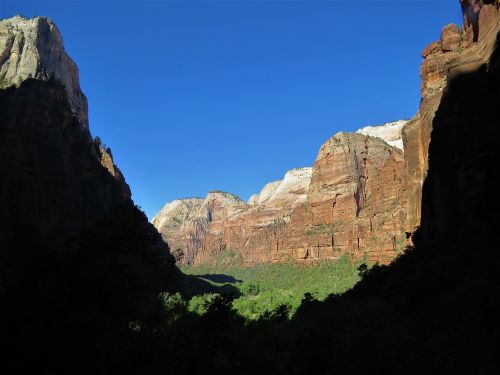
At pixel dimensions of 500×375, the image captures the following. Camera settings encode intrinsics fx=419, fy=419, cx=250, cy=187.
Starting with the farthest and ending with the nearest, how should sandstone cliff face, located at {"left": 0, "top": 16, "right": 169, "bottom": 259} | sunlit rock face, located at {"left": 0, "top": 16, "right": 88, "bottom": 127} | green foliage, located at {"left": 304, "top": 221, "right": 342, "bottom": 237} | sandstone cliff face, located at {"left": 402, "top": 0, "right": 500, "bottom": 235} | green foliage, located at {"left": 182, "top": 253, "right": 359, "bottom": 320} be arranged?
green foliage, located at {"left": 304, "top": 221, "right": 342, "bottom": 237} < sunlit rock face, located at {"left": 0, "top": 16, "right": 88, "bottom": 127} < green foliage, located at {"left": 182, "top": 253, "right": 359, "bottom": 320} < sandstone cliff face, located at {"left": 0, "top": 16, "right": 169, "bottom": 259} < sandstone cliff face, located at {"left": 402, "top": 0, "right": 500, "bottom": 235}

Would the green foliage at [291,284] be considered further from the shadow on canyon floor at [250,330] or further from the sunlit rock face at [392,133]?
the sunlit rock face at [392,133]

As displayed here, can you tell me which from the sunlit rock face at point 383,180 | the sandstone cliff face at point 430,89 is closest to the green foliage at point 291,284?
the sunlit rock face at point 383,180

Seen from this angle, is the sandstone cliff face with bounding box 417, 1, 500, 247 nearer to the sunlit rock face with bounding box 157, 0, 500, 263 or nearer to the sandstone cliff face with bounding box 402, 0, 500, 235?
the sunlit rock face with bounding box 157, 0, 500, 263

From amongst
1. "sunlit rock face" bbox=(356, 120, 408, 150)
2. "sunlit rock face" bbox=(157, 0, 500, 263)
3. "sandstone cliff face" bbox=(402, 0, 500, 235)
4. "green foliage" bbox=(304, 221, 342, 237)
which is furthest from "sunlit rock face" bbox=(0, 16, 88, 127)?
"sunlit rock face" bbox=(356, 120, 408, 150)

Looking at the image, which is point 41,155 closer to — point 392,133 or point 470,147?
point 470,147

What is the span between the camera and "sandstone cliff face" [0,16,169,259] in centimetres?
5219

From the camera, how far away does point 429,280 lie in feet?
81.1

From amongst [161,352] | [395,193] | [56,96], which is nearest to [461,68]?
[161,352]

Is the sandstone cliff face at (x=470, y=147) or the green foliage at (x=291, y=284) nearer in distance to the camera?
the sandstone cliff face at (x=470, y=147)

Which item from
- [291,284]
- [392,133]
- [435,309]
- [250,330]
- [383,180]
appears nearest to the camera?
[250,330]

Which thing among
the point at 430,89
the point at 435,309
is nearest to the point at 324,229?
the point at 430,89

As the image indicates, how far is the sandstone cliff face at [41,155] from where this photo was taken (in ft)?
171

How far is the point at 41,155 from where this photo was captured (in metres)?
65.3

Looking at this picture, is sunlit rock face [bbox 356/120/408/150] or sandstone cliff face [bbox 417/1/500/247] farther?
sunlit rock face [bbox 356/120/408/150]
